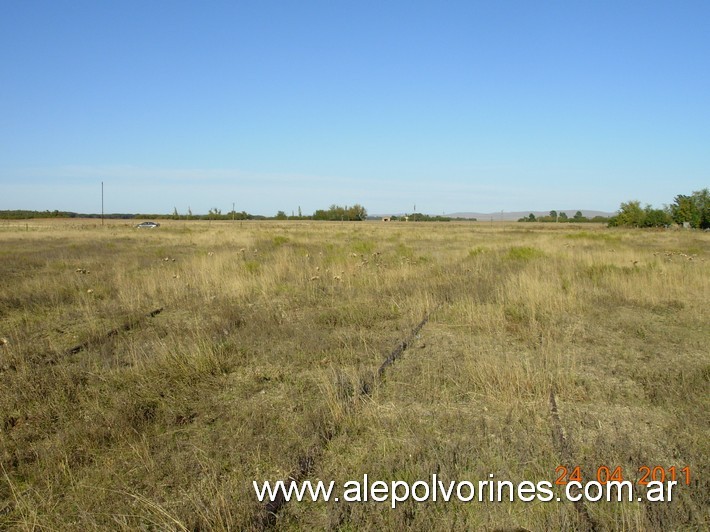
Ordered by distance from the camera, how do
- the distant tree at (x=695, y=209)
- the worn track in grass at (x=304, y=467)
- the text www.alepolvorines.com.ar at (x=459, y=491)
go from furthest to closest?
the distant tree at (x=695, y=209)
the text www.alepolvorines.com.ar at (x=459, y=491)
the worn track in grass at (x=304, y=467)

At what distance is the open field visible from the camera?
2.97m

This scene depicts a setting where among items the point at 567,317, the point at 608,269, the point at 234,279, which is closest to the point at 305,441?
the point at 567,317

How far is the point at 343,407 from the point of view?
4.33 metres

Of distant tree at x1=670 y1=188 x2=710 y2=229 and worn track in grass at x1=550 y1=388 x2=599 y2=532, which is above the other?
distant tree at x1=670 y1=188 x2=710 y2=229

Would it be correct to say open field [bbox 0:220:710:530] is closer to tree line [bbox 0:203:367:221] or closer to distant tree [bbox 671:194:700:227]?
distant tree [bbox 671:194:700:227]

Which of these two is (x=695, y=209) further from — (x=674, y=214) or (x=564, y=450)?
(x=564, y=450)

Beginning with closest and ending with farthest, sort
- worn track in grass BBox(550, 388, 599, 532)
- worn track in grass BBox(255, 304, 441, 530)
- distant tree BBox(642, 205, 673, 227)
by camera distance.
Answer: worn track in grass BBox(550, 388, 599, 532) → worn track in grass BBox(255, 304, 441, 530) → distant tree BBox(642, 205, 673, 227)

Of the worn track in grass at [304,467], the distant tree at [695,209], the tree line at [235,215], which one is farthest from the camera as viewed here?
the tree line at [235,215]

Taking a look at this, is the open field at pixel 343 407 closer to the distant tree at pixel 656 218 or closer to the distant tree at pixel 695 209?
the distant tree at pixel 695 209

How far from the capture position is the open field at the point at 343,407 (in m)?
2.97

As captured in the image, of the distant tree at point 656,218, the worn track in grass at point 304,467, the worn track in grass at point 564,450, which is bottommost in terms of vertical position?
the worn track in grass at point 304,467

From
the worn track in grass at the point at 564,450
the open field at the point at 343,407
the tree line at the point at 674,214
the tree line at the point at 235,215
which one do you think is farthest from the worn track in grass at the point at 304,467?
the tree line at the point at 235,215

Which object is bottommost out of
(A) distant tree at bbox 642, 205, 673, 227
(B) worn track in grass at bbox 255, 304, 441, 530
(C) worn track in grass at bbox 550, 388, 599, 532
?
(B) worn track in grass at bbox 255, 304, 441, 530

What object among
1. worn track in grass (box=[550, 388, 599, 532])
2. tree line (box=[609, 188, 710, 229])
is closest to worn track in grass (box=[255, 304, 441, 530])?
worn track in grass (box=[550, 388, 599, 532])
